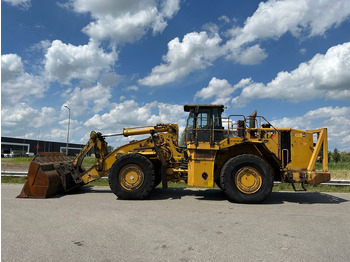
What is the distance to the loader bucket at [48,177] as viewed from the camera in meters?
8.17

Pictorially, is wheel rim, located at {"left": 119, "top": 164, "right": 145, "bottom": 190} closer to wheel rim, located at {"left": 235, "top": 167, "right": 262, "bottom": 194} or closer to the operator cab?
the operator cab

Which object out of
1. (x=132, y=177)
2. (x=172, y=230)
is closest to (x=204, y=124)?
(x=132, y=177)

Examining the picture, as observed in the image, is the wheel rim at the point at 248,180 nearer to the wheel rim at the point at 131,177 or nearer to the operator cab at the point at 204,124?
the operator cab at the point at 204,124

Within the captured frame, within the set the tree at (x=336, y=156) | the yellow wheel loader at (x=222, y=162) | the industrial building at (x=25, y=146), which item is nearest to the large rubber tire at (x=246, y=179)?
the yellow wheel loader at (x=222, y=162)

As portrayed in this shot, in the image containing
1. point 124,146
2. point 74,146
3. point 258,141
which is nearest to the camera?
point 258,141

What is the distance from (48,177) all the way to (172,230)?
5210 millimetres

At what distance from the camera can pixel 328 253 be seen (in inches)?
152

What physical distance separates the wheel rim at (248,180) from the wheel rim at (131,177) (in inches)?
115

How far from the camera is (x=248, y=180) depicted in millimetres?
7621

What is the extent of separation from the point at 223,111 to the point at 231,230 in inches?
178

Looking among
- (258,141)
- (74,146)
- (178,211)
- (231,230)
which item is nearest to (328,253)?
(231,230)

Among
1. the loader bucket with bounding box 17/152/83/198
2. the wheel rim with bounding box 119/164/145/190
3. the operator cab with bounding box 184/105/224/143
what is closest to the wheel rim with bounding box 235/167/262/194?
the operator cab with bounding box 184/105/224/143

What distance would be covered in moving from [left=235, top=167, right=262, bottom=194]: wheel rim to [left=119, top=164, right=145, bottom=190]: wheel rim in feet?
9.56

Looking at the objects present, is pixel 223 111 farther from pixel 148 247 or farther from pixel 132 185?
pixel 148 247
